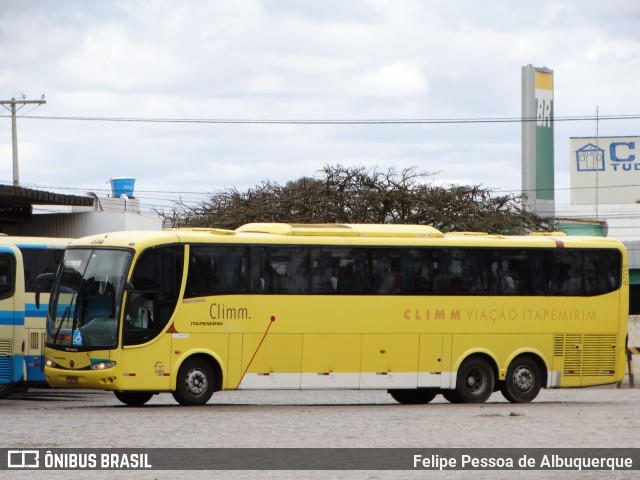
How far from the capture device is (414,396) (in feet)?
90.6

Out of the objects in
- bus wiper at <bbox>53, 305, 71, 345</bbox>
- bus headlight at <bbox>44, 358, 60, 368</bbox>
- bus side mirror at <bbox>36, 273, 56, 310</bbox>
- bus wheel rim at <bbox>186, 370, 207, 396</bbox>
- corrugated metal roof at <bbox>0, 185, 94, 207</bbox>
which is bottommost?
bus wheel rim at <bbox>186, 370, 207, 396</bbox>

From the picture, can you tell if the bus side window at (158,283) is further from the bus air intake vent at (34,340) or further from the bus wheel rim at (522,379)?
the bus wheel rim at (522,379)

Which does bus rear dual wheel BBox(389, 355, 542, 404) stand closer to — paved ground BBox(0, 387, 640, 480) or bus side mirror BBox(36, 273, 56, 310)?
paved ground BBox(0, 387, 640, 480)

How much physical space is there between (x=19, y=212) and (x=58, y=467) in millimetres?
30083

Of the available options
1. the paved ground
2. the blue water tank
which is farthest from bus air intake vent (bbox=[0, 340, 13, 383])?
the blue water tank

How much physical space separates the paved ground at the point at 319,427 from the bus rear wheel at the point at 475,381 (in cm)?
38

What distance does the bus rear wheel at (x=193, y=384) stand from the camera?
2402cm

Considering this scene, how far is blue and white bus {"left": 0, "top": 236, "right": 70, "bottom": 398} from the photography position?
2511 centimetres

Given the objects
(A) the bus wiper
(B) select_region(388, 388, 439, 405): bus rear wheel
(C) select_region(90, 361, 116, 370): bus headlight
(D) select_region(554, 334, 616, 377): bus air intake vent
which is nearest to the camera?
(C) select_region(90, 361, 116, 370): bus headlight

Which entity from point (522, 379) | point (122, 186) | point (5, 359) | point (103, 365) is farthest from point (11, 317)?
point (122, 186)

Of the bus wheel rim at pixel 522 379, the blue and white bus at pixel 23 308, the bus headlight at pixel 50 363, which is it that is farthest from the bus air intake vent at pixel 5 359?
the bus wheel rim at pixel 522 379

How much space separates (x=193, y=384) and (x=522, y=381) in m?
6.52

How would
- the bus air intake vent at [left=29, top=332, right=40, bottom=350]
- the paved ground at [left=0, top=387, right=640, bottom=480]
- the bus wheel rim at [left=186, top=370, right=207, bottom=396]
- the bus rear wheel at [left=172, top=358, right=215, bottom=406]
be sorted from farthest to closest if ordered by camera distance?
the bus air intake vent at [left=29, top=332, right=40, bottom=350]
the bus wheel rim at [left=186, top=370, right=207, bottom=396]
the bus rear wheel at [left=172, top=358, right=215, bottom=406]
the paved ground at [left=0, top=387, right=640, bottom=480]

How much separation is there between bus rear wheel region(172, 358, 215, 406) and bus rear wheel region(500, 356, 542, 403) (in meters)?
5.89
